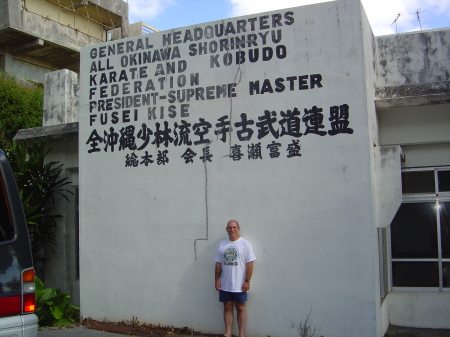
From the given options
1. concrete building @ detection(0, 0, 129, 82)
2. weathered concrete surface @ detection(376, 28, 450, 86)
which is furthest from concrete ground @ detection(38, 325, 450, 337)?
concrete building @ detection(0, 0, 129, 82)

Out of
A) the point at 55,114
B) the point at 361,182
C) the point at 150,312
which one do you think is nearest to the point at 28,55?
the point at 55,114

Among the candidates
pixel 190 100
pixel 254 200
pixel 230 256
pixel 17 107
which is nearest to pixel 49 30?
pixel 17 107

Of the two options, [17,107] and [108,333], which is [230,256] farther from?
[17,107]

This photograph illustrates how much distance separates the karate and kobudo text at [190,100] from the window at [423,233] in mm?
1801

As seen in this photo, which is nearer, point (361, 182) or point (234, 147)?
point (361, 182)

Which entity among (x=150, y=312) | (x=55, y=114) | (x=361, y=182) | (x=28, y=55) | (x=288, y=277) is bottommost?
(x=150, y=312)

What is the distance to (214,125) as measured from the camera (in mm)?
7215

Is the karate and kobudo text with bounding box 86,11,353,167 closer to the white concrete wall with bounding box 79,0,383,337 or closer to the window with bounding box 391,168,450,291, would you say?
the white concrete wall with bounding box 79,0,383,337

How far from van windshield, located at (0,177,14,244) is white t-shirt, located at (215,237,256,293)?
298 cm

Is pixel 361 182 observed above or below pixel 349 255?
above

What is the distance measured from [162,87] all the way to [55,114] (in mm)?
3286

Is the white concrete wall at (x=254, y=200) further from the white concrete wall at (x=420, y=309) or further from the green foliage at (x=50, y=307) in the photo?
the white concrete wall at (x=420, y=309)

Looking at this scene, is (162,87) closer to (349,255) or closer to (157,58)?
(157,58)

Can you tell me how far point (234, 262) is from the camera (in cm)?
659
